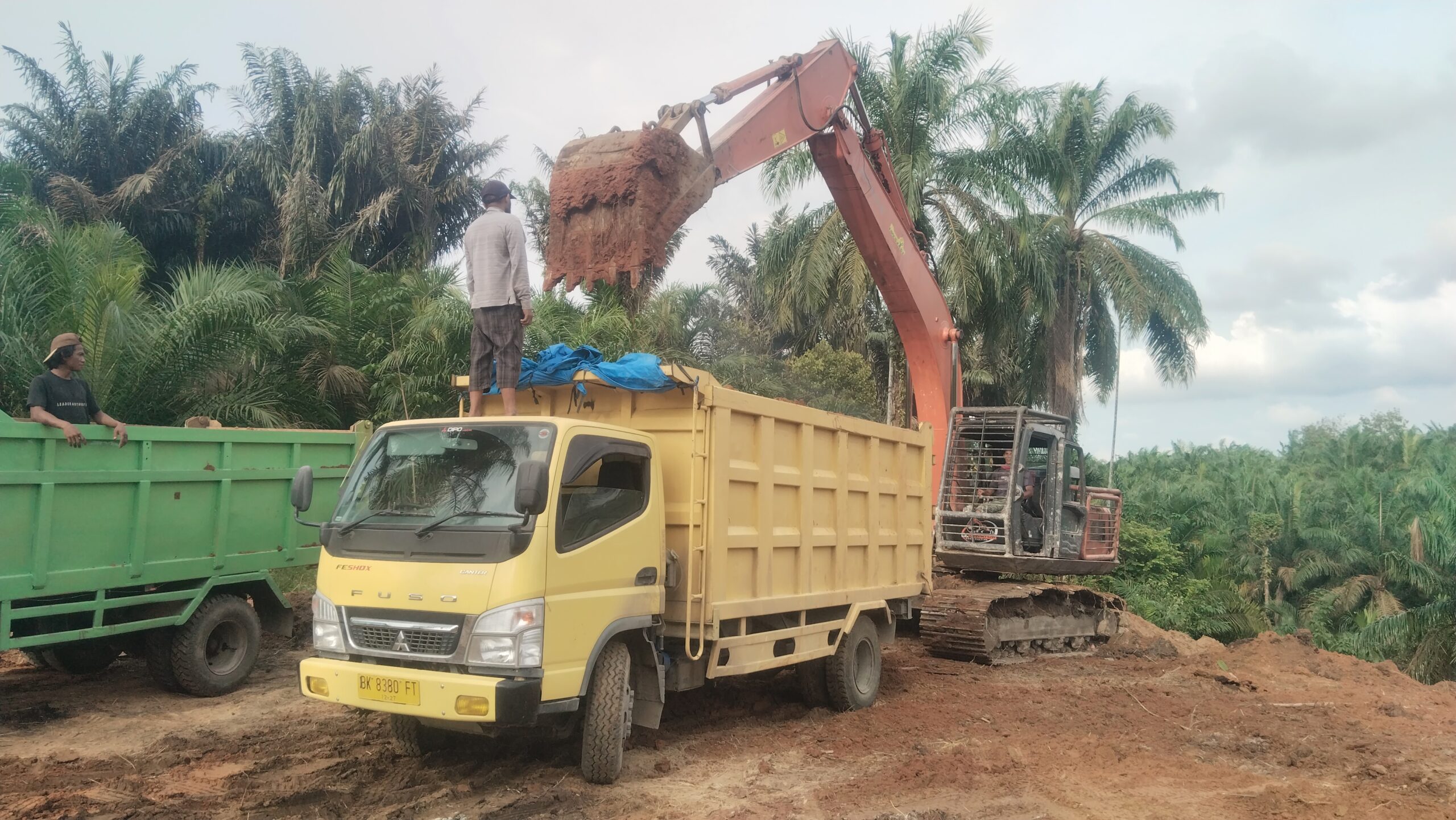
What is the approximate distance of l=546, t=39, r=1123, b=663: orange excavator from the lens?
915cm

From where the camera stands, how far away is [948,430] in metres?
12.6

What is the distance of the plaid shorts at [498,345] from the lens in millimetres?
6855

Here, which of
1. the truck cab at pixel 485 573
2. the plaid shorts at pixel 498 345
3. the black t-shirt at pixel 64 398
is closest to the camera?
the truck cab at pixel 485 573

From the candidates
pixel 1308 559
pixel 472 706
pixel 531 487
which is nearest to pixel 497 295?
pixel 531 487

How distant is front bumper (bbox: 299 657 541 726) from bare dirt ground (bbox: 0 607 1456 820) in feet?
1.89

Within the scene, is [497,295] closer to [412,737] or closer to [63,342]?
[412,737]

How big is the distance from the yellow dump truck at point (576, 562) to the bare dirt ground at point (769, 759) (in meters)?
0.42

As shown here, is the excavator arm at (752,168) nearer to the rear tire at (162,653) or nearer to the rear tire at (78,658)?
the rear tire at (162,653)

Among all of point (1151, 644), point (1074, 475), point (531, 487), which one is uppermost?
point (1074, 475)

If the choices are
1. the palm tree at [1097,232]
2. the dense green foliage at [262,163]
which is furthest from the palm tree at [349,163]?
the palm tree at [1097,232]

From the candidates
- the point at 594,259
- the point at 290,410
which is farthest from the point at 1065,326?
the point at 594,259

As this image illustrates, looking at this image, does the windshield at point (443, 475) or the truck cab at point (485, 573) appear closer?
the truck cab at point (485, 573)

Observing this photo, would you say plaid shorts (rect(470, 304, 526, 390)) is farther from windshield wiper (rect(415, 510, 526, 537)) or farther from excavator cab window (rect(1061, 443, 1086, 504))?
excavator cab window (rect(1061, 443, 1086, 504))

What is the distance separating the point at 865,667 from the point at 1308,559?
67.5 feet
